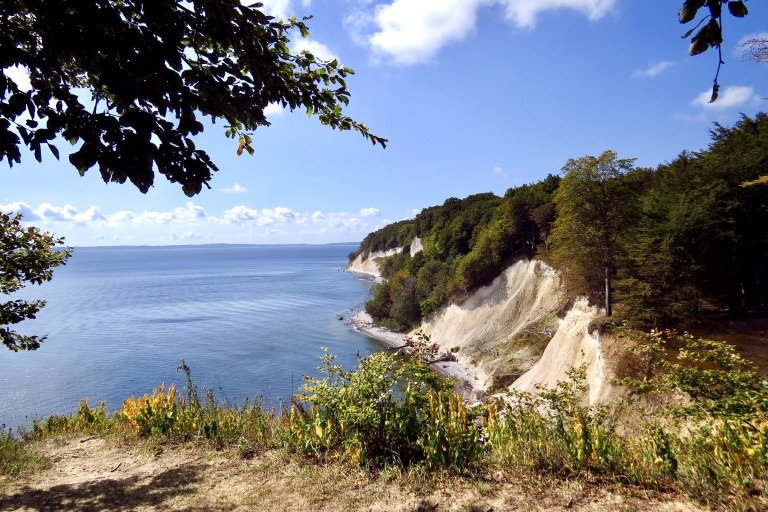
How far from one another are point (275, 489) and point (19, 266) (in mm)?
6722

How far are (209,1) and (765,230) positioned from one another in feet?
99.3

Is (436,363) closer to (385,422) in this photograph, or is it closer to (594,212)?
(594,212)

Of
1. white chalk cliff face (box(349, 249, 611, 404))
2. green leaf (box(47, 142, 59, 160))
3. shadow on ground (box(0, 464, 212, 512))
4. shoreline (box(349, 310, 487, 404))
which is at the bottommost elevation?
shoreline (box(349, 310, 487, 404))

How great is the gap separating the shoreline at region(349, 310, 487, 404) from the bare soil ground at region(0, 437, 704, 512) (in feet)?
38.2

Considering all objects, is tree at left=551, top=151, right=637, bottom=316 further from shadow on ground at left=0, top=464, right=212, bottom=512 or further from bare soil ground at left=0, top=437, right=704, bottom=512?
shadow on ground at left=0, top=464, right=212, bottom=512

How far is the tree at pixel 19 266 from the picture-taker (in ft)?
25.2

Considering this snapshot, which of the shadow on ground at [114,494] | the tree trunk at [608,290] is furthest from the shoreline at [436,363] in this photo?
the shadow on ground at [114,494]

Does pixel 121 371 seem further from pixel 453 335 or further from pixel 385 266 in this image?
pixel 385 266

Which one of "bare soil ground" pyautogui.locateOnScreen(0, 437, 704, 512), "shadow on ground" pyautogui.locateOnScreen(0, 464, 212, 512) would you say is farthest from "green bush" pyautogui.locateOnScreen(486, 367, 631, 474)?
"shadow on ground" pyautogui.locateOnScreen(0, 464, 212, 512)

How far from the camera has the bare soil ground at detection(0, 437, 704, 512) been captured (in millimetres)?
4371

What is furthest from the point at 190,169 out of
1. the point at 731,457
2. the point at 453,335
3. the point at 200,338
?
the point at 200,338

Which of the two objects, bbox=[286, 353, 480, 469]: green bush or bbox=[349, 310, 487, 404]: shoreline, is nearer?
bbox=[286, 353, 480, 469]: green bush

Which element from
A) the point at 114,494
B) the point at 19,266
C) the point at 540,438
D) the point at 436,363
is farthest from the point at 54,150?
the point at 436,363

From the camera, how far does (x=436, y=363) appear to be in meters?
41.5
